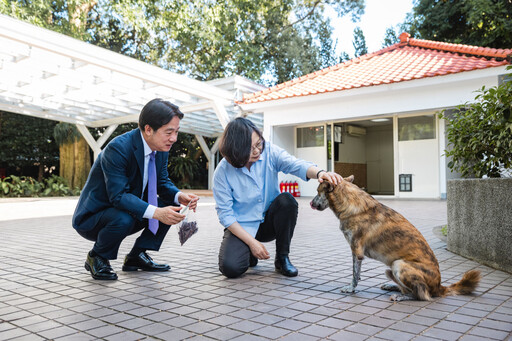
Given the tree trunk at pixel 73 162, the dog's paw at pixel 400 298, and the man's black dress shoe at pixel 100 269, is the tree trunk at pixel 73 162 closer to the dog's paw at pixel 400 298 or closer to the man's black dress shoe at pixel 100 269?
the man's black dress shoe at pixel 100 269

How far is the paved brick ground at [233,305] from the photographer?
2396 mm

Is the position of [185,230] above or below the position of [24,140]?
below

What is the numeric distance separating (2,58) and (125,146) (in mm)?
9301

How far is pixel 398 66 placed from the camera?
13.6 m

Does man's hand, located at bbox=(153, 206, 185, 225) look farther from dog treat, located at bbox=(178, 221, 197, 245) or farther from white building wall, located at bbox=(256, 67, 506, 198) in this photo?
white building wall, located at bbox=(256, 67, 506, 198)

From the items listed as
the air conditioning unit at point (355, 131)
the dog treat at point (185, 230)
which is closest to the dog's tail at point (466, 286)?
the dog treat at point (185, 230)

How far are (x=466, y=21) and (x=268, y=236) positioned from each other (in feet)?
59.5

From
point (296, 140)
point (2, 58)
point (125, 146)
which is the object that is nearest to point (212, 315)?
point (125, 146)

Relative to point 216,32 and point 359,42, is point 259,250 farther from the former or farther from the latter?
point 359,42

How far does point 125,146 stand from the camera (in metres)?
3.65

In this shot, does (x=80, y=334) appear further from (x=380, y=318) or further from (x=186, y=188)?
(x=186, y=188)

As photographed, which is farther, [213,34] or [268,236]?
[213,34]

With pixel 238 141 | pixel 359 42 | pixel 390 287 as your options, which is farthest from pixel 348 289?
pixel 359 42

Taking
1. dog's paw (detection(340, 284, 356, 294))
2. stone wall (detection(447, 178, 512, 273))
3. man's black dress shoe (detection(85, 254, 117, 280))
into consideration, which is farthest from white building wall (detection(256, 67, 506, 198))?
man's black dress shoe (detection(85, 254, 117, 280))
